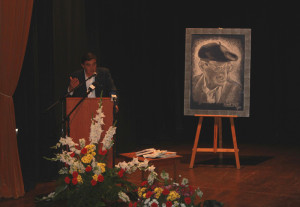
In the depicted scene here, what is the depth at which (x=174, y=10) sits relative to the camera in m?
8.68

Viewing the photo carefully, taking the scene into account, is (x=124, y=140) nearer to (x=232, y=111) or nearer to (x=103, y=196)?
(x=232, y=111)

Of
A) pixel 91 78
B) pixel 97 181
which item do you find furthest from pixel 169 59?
pixel 97 181

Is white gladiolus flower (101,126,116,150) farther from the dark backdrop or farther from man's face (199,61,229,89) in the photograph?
man's face (199,61,229,89)

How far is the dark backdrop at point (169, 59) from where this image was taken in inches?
267

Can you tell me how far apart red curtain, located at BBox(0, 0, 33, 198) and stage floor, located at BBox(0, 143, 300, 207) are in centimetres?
20

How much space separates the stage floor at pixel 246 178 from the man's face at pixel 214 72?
3.64ft

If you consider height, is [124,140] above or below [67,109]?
below

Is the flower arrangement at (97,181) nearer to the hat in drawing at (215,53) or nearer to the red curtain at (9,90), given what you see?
the red curtain at (9,90)

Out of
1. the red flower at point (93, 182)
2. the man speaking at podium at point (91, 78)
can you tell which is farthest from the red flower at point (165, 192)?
the man speaking at podium at point (91, 78)

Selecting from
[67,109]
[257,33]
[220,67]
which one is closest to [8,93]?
[67,109]

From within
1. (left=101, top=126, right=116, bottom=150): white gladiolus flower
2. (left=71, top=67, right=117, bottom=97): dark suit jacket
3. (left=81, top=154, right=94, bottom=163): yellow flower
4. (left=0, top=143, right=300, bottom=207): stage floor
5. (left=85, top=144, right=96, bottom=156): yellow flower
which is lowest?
(left=0, top=143, right=300, bottom=207): stage floor

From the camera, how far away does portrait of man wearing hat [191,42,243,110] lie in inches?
226

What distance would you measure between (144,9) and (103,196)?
5143 mm

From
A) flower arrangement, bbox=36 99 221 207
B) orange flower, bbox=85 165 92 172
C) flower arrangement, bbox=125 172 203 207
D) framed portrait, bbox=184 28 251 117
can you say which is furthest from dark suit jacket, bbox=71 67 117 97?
flower arrangement, bbox=125 172 203 207
